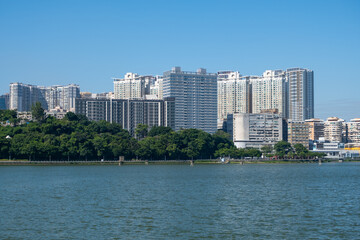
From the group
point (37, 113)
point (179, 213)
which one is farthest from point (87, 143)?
point (179, 213)

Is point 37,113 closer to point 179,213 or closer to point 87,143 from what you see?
point 87,143

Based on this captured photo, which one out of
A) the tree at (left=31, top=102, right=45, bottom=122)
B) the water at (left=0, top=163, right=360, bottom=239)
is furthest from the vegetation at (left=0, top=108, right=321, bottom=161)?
the water at (left=0, top=163, right=360, bottom=239)

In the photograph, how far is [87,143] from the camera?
15562cm

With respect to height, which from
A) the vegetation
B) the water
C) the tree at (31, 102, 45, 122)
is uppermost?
the tree at (31, 102, 45, 122)

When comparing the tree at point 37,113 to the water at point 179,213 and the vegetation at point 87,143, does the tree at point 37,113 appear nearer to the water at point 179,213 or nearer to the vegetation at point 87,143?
the vegetation at point 87,143

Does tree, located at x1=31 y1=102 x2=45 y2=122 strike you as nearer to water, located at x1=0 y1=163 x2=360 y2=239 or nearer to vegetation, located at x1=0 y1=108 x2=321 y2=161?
vegetation, located at x1=0 y1=108 x2=321 y2=161

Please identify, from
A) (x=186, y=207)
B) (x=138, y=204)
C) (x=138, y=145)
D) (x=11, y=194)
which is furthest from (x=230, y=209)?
(x=138, y=145)

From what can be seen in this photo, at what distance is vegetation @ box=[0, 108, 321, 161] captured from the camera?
147 m

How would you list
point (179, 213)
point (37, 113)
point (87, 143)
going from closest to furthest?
1. point (179, 213)
2. point (87, 143)
3. point (37, 113)

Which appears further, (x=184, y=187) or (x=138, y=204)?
(x=184, y=187)

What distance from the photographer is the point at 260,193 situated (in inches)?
2539

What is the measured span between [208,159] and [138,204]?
139385 mm

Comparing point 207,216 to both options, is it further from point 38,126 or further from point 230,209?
point 38,126

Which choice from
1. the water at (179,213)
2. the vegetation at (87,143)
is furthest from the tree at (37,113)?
the water at (179,213)
